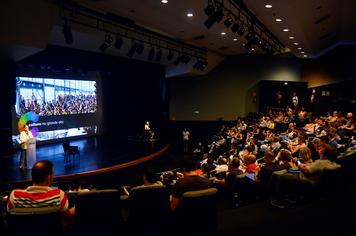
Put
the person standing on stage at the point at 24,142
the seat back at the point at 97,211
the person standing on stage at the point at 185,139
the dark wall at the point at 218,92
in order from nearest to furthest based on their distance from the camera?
the seat back at the point at 97,211 → the person standing on stage at the point at 24,142 → the person standing on stage at the point at 185,139 → the dark wall at the point at 218,92

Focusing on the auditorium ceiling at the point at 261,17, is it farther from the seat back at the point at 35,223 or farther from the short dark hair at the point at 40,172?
the seat back at the point at 35,223

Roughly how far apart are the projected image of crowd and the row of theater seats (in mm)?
9102

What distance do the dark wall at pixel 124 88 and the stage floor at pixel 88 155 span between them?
5.11 ft

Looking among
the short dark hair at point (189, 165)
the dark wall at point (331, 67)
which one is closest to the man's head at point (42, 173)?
the short dark hair at point (189, 165)

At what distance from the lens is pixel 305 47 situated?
503 inches

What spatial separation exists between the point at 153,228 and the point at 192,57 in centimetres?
1209

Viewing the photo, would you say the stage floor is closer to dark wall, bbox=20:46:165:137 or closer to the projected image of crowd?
the projected image of crowd

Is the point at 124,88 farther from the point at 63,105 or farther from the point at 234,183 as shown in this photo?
the point at 234,183

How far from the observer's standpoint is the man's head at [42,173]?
218 cm

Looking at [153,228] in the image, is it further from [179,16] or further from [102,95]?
[102,95]

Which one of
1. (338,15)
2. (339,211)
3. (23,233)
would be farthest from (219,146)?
(23,233)

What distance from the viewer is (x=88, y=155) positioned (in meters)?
9.31

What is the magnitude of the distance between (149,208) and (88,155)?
23.2 ft

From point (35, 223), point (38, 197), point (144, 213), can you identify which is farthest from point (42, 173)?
point (144, 213)
